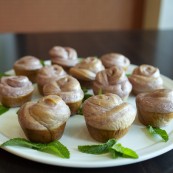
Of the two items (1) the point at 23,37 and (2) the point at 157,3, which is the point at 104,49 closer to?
(1) the point at 23,37

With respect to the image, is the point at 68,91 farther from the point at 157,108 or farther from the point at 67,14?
the point at 67,14

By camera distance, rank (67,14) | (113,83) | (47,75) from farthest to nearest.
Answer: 1. (67,14)
2. (47,75)
3. (113,83)

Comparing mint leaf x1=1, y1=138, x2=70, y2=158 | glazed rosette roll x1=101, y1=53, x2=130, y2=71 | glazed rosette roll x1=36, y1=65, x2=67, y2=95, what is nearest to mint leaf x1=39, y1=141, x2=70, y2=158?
mint leaf x1=1, y1=138, x2=70, y2=158

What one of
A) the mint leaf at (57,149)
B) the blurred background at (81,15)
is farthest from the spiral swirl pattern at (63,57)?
the blurred background at (81,15)

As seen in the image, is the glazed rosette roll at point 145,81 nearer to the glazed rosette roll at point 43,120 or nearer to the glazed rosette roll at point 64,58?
the glazed rosette roll at point 64,58

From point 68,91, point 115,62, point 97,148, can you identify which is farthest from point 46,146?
point 115,62

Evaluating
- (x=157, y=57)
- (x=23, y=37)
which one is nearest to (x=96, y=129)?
(x=157, y=57)
